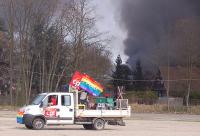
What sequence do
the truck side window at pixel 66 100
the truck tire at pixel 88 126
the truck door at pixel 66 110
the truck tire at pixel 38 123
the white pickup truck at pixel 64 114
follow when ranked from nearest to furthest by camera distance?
1. the truck tire at pixel 38 123
2. the white pickup truck at pixel 64 114
3. the truck door at pixel 66 110
4. the truck side window at pixel 66 100
5. the truck tire at pixel 88 126

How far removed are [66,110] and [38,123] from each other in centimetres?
177

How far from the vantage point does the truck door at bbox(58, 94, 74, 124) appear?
96.6 feet

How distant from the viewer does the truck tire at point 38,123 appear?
94.5ft

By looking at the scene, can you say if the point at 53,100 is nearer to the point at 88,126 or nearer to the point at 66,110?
the point at 66,110

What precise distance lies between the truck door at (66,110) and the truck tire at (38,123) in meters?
1.08

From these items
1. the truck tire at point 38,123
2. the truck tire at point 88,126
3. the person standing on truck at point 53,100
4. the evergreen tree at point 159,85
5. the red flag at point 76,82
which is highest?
the evergreen tree at point 159,85

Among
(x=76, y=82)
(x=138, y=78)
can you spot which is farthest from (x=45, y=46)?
(x=76, y=82)

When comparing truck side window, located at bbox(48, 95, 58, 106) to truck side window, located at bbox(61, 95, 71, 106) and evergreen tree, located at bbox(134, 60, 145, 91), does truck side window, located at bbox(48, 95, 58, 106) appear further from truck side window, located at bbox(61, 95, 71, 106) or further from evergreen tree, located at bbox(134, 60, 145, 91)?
evergreen tree, located at bbox(134, 60, 145, 91)

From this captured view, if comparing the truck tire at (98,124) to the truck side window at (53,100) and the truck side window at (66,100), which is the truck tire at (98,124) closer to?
the truck side window at (66,100)

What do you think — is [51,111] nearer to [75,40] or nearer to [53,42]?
[75,40]

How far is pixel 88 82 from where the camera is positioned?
3117cm

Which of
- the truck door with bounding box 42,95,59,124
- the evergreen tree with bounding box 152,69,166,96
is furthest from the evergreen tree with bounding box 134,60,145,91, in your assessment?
the truck door with bounding box 42,95,59,124

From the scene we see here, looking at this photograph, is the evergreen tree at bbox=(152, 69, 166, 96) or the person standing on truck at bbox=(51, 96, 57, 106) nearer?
the person standing on truck at bbox=(51, 96, 57, 106)

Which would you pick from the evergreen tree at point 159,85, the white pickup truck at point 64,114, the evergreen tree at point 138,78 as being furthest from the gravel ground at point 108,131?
the evergreen tree at point 159,85
